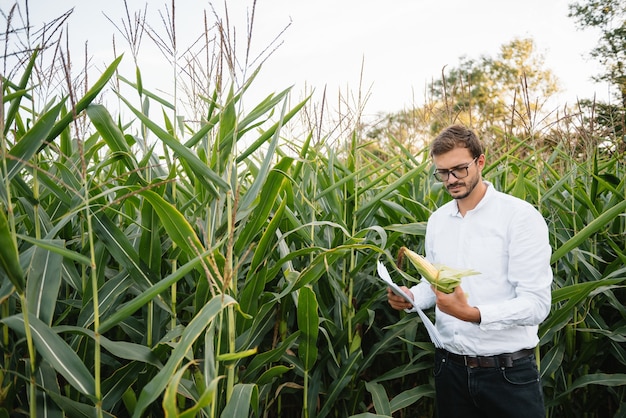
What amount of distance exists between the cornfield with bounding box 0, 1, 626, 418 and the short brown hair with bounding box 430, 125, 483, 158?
302 millimetres

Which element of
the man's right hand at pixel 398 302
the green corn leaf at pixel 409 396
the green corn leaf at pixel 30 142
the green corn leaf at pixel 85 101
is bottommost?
the green corn leaf at pixel 409 396

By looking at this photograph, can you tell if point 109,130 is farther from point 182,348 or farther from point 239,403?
point 239,403

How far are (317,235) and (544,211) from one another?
1.56 m

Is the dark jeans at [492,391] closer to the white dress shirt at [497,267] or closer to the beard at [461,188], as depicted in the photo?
the white dress shirt at [497,267]

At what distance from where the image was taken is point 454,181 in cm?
209

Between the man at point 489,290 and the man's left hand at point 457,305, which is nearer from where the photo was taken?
the man's left hand at point 457,305

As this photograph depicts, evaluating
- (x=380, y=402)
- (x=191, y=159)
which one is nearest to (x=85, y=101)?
(x=191, y=159)

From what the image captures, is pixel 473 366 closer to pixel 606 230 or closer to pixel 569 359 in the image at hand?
pixel 569 359

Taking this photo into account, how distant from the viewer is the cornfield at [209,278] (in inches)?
56.1

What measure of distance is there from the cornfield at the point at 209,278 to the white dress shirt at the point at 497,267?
199mm

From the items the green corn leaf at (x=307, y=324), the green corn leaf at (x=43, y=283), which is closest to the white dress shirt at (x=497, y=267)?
the green corn leaf at (x=307, y=324)

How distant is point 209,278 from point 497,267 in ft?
4.10

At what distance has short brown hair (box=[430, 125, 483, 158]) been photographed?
208 cm

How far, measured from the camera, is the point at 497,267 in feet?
6.76
